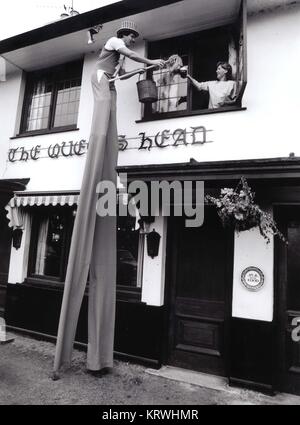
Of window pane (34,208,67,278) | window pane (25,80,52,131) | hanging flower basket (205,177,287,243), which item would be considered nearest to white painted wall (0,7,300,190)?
hanging flower basket (205,177,287,243)

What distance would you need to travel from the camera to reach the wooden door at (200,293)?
5.39 m

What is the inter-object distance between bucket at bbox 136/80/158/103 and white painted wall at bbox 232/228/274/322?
2.88 meters

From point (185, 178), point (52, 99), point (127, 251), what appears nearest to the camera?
point (185, 178)

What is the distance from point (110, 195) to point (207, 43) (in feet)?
11.8

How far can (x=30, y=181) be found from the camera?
7254 millimetres

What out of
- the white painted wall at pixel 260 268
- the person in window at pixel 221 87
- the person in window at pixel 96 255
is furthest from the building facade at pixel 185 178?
the person in window at pixel 96 255

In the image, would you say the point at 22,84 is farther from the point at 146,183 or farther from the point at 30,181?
the point at 146,183

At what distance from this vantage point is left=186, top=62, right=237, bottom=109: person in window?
5621mm

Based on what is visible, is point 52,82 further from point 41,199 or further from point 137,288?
point 137,288

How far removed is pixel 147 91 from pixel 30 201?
124 inches

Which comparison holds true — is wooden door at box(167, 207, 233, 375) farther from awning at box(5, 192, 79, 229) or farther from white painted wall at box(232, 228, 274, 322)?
awning at box(5, 192, 79, 229)

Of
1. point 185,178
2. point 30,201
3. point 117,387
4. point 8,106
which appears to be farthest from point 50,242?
point 185,178

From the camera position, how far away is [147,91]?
5.80 m

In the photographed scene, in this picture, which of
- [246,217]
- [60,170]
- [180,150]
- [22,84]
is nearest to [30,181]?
[60,170]
